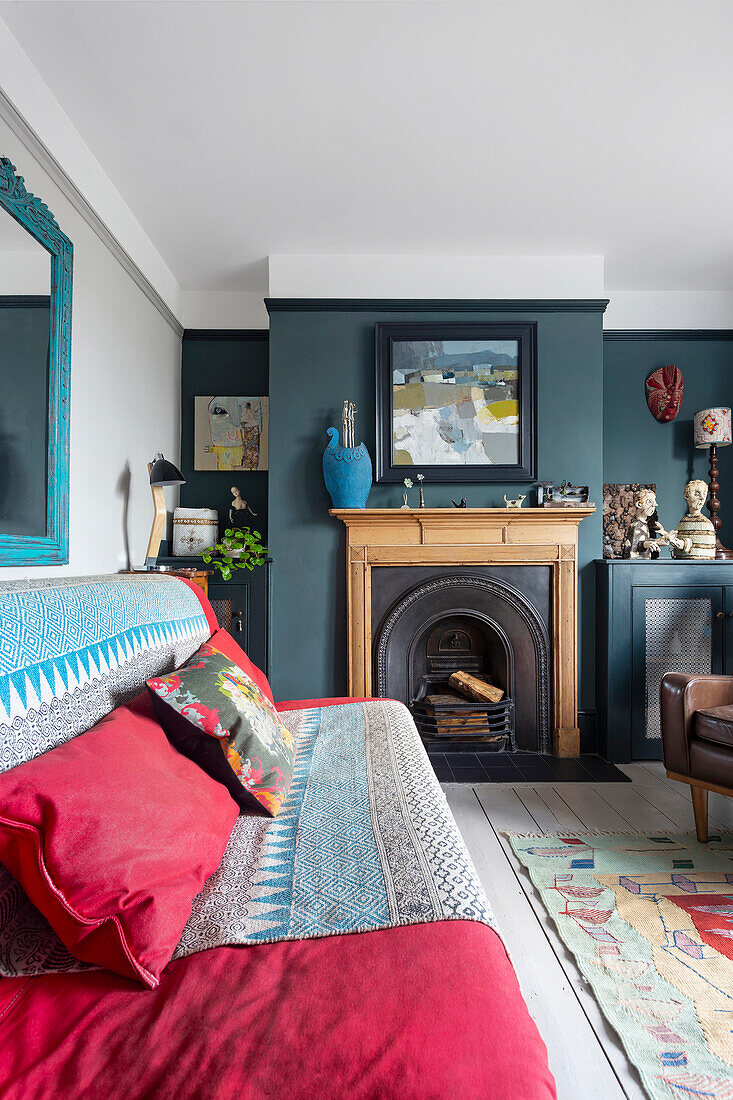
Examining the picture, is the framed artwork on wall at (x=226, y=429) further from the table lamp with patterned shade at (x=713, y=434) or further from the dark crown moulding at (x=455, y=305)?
the table lamp with patterned shade at (x=713, y=434)

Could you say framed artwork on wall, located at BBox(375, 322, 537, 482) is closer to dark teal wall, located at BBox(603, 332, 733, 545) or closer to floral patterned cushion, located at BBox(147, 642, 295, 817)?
dark teal wall, located at BBox(603, 332, 733, 545)

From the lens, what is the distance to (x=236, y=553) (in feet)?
10.9

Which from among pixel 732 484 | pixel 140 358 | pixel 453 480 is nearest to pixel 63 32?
pixel 140 358

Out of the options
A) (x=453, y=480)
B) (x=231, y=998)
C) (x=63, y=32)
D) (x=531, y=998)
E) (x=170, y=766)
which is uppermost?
(x=63, y=32)

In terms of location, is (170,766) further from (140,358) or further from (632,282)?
(632,282)

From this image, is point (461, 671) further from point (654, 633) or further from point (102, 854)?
point (102, 854)

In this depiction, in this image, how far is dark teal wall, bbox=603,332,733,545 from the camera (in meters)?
3.94

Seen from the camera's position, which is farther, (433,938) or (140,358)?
(140,358)

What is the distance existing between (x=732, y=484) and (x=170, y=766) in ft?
13.0

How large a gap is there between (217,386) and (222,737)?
3.02m

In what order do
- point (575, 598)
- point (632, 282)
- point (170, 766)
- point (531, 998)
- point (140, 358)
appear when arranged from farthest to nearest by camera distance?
1. point (632, 282)
2. point (575, 598)
3. point (140, 358)
4. point (531, 998)
5. point (170, 766)

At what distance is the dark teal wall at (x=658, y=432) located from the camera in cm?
394

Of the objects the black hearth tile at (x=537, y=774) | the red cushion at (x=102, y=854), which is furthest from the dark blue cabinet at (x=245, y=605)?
the red cushion at (x=102, y=854)

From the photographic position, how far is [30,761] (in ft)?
3.02
